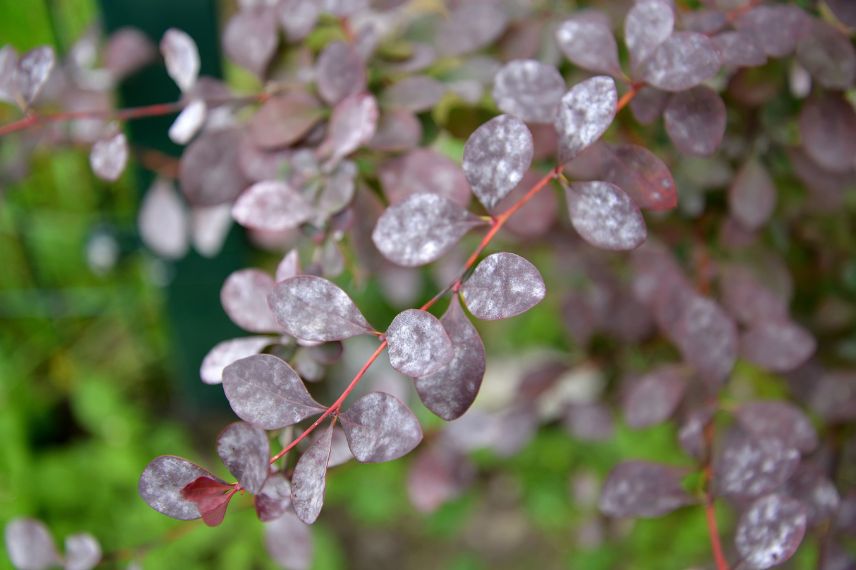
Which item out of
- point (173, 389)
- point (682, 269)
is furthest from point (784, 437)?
point (173, 389)

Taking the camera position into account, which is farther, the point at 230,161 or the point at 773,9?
the point at 230,161

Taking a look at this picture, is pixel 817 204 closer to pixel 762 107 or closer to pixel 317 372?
pixel 762 107

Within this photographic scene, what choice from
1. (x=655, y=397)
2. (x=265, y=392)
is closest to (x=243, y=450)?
(x=265, y=392)

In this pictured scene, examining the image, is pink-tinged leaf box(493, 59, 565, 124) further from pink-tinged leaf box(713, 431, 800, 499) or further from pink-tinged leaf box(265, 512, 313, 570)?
pink-tinged leaf box(265, 512, 313, 570)

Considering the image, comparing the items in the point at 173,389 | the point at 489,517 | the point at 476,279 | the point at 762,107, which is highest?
the point at 476,279

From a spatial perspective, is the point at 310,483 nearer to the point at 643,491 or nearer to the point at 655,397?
the point at 643,491

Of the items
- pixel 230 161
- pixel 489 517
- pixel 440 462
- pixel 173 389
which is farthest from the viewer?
pixel 173 389

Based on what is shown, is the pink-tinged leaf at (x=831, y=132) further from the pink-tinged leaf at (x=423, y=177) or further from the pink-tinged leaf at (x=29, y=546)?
the pink-tinged leaf at (x=29, y=546)
